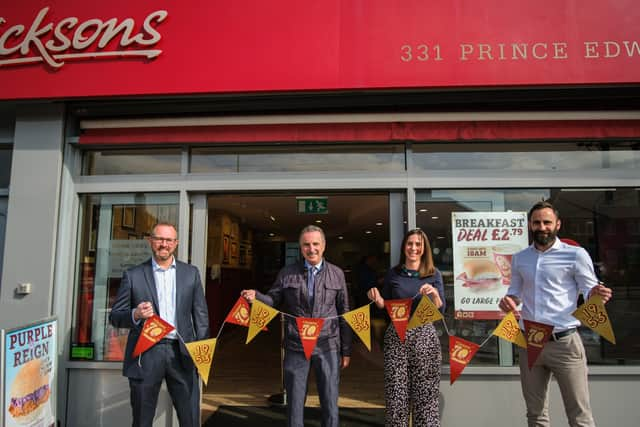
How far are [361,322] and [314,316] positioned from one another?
0.37 m

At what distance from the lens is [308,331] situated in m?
3.05

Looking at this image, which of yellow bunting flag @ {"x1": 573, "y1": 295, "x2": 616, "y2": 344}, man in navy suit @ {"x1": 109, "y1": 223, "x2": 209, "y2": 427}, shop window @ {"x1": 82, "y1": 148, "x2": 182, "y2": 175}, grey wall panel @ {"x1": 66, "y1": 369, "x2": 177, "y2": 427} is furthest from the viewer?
shop window @ {"x1": 82, "y1": 148, "x2": 182, "y2": 175}

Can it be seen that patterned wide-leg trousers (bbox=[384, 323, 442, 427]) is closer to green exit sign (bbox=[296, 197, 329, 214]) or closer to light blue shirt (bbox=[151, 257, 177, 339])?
light blue shirt (bbox=[151, 257, 177, 339])

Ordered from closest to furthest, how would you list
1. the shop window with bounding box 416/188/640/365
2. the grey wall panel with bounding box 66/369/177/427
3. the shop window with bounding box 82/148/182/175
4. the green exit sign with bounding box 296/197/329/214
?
the shop window with bounding box 416/188/640/365 → the grey wall panel with bounding box 66/369/177/427 → the shop window with bounding box 82/148/182/175 → the green exit sign with bounding box 296/197/329/214

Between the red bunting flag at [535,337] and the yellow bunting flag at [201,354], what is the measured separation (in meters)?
2.20

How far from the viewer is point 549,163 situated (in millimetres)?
4012

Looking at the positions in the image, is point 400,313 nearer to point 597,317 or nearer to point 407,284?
point 407,284

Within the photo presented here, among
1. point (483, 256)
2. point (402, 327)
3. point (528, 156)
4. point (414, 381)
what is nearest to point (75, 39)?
point (402, 327)

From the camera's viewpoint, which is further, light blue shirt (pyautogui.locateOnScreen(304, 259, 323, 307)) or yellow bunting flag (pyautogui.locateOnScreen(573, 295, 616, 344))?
light blue shirt (pyautogui.locateOnScreen(304, 259, 323, 307))

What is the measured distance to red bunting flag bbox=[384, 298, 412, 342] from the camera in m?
3.05

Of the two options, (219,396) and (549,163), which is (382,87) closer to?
(549,163)

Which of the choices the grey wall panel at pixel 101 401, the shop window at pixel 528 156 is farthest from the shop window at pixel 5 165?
the shop window at pixel 528 156

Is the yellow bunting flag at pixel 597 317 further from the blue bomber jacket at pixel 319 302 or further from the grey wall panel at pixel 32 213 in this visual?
the grey wall panel at pixel 32 213

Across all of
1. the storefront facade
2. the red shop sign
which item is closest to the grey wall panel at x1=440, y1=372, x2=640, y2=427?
the storefront facade
